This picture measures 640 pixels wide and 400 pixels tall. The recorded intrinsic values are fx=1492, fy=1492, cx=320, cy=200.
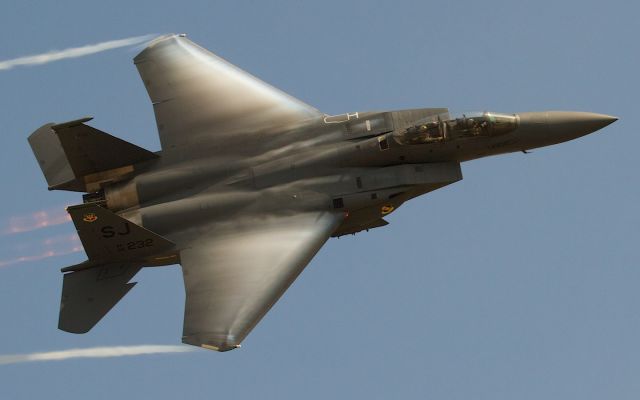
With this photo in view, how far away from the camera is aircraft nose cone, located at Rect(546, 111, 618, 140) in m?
31.7

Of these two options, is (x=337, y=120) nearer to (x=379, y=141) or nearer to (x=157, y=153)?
(x=379, y=141)

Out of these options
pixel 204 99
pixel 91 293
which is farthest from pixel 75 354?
pixel 204 99

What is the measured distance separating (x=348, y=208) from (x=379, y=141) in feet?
5.13

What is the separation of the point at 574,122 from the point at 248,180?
704 centimetres

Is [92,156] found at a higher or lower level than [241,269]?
higher

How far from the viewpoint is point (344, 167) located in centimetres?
3103

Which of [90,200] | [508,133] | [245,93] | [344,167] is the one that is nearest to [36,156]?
[90,200]

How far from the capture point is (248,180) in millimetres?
31156

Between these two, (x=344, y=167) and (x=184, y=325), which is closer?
(x=184, y=325)

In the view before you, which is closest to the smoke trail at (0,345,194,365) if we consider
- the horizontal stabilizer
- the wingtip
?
the horizontal stabilizer

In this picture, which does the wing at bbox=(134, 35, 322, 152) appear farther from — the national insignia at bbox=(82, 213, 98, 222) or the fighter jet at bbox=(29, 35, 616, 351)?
the national insignia at bbox=(82, 213, 98, 222)

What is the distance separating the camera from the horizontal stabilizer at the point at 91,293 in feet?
100

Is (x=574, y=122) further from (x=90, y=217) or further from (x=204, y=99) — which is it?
(x=90, y=217)

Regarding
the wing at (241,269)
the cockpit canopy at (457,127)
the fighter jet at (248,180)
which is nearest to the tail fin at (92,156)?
the fighter jet at (248,180)
